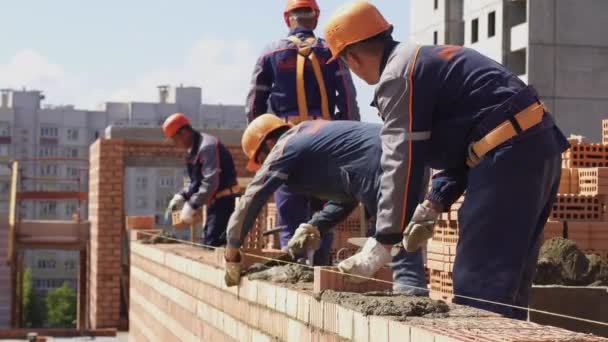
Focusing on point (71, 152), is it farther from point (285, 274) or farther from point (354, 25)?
point (354, 25)

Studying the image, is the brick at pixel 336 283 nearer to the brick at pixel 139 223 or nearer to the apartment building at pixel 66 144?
the brick at pixel 139 223

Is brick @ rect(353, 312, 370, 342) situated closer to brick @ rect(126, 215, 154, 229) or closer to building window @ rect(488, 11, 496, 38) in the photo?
brick @ rect(126, 215, 154, 229)

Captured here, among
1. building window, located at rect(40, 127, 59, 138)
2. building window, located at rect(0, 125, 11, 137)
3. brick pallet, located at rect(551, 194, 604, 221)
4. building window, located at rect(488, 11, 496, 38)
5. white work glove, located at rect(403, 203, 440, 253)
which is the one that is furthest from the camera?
building window, located at rect(40, 127, 59, 138)

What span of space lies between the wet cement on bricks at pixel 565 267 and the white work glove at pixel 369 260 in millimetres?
2727

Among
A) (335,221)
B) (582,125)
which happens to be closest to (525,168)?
(335,221)

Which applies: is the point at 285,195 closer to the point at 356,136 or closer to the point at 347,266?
the point at 356,136

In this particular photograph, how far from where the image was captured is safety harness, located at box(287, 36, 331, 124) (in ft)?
26.9

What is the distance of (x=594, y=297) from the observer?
6.84 metres

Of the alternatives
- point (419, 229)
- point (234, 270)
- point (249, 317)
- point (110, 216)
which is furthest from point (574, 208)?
point (110, 216)

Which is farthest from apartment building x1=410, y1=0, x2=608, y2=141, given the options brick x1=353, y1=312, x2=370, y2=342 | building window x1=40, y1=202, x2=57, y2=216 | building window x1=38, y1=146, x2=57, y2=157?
building window x1=38, y1=146, x2=57, y2=157

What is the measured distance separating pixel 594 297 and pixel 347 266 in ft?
7.13

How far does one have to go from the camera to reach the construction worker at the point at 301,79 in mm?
8227

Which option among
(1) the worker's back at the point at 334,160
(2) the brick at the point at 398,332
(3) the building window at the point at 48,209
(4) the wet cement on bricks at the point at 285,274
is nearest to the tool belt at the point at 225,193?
(4) the wet cement on bricks at the point at 285,274

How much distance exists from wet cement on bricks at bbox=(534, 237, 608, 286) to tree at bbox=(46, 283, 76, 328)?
9370 centimetres
